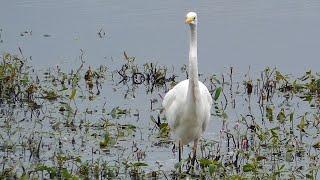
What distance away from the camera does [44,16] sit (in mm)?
15672

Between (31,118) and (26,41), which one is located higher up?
(26,41)

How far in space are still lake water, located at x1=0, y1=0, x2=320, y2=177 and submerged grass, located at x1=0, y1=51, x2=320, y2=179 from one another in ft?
0.71

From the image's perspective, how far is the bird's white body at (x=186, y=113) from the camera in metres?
7.85

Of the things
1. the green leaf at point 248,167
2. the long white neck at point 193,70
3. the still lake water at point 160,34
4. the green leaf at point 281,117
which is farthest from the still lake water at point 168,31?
the green leaf at point 248,167

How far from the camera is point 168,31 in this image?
561 inches

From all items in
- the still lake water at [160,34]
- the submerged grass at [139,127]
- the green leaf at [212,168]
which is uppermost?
the still lake water at [160,34]

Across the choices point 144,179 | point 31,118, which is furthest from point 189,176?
point 31,118

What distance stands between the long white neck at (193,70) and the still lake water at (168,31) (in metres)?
4.37

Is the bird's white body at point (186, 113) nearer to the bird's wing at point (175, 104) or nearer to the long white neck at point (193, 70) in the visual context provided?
the bird's wing at point (175, 104)

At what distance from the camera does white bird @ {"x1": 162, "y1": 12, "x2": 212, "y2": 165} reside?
25.0 ft

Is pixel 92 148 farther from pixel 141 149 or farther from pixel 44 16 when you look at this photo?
pixel 44 16

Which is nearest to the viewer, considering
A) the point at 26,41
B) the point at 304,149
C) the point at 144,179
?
the point at 144,179

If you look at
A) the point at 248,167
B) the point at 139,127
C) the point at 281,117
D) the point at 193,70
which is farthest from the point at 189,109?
the point at 281,117

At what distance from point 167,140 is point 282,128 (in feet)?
3.84
